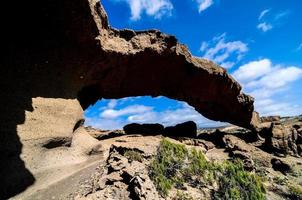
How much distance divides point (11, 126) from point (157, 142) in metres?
7.09

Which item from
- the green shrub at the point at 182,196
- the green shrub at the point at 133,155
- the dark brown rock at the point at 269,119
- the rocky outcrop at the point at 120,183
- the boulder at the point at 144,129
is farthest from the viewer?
the dark brown rock at the point at 269,119

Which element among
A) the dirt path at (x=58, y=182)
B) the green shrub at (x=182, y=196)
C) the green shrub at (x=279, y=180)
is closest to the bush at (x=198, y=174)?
the green shrub at (x=182, y=196)

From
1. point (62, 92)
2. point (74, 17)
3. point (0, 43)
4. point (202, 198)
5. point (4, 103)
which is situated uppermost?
point (74, 17)

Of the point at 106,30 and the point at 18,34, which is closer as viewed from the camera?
the point at 18,34

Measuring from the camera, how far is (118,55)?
16.2m

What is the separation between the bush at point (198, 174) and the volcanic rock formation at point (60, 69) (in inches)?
148

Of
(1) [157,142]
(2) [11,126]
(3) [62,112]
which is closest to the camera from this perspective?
(2) [11,126]

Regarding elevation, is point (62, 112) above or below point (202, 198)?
above

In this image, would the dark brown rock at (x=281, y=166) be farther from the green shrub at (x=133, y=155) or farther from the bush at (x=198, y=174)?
the green shrub at (x=133, y=155)

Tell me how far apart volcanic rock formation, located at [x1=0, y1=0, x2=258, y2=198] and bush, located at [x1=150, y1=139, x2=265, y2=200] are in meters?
3.76

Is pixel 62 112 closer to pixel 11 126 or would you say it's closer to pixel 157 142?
pixel 11 126

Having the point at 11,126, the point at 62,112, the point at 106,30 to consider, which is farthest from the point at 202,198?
the point at 106,30

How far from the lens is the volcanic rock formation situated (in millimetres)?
11477

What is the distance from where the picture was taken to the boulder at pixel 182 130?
68.3ft
